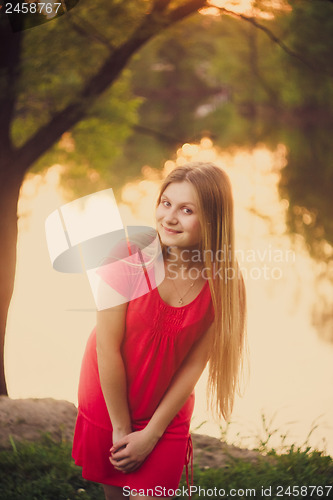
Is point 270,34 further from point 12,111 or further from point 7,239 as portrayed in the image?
point 7,239

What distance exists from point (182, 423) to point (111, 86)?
1078 mm

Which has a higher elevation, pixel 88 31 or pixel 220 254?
pixel 88 31

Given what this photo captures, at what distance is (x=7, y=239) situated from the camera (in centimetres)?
175

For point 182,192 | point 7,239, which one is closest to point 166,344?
point 182,192

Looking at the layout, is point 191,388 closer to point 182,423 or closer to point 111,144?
point 182,423

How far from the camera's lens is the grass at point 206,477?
1613 millimetres

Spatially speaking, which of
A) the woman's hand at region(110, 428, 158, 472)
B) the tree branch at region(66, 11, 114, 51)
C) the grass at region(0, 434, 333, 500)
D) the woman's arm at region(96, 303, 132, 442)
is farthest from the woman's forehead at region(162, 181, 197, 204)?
the grass at region(0, 434, 333, 500)

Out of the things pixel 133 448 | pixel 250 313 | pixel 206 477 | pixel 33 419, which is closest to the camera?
pixel 133 448

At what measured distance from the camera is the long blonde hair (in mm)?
1272

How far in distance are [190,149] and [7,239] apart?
0.67 meters

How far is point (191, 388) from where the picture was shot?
131 centimetres

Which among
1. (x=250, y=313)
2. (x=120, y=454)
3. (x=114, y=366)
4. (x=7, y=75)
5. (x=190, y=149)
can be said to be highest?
(x=7, y=75)

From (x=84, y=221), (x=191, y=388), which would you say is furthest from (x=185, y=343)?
(x=84, y=221)

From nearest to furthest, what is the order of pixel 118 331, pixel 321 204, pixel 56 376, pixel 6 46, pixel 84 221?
pixel 118 331 < pixel 84 221 < pixel 6 46 < pixel 56 376 < pixel 321 204
